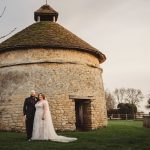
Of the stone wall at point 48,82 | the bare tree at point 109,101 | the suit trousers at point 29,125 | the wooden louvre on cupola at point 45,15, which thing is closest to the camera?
the suit trousers at point 29,125

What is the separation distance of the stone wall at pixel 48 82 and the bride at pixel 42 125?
4.96m


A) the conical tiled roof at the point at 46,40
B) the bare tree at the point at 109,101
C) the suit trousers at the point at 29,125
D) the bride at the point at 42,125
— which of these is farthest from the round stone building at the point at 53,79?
the bare tree at the point at 109,101

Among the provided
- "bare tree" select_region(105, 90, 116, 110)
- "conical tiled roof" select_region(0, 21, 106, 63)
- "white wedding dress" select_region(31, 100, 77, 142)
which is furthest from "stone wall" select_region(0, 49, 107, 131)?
"bare tree" select_region(105, 90, 116, 110)

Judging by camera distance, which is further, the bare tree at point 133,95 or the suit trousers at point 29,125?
the bare tree at point 133,95

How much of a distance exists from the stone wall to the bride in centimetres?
496

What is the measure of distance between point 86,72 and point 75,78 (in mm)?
1010

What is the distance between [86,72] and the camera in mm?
19250

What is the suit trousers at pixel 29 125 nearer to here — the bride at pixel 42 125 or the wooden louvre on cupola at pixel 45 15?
the bride at pixel 42 125

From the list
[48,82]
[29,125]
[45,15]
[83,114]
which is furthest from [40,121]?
[45,15]

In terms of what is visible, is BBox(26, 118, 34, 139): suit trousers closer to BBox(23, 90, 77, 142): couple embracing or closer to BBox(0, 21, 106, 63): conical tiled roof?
BBox(23, 90, 77, 142): couple embracing

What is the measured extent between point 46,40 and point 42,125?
734 centimetres

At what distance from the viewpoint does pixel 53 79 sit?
59.1ft

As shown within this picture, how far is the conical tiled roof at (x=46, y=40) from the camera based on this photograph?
1842cm

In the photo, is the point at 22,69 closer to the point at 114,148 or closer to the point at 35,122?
the point at 35,122
